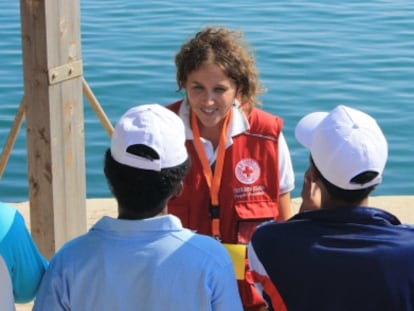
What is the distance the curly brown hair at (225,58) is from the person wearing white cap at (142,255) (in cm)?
108

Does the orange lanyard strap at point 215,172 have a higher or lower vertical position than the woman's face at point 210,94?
lower

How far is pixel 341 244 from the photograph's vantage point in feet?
9.09

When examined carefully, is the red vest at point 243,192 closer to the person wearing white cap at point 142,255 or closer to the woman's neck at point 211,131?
the woman's neck at point 211,131

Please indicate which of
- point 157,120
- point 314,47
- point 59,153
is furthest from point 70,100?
point 314,47

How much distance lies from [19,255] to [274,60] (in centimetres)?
940

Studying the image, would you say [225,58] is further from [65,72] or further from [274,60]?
[274,60]

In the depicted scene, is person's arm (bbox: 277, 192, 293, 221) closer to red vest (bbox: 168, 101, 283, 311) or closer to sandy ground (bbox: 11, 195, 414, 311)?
red vest (bbox: 168, 101, 283, 311)

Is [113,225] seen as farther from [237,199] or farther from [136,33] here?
[136,33]

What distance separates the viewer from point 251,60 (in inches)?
154

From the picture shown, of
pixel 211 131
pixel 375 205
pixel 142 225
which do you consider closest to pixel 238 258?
pixel 211 131

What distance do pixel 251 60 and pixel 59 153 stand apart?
98 centimetres

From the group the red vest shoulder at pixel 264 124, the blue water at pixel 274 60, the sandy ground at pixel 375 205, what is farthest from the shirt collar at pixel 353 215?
the blue water at pixel 274 60

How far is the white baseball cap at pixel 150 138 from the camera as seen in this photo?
273 cm

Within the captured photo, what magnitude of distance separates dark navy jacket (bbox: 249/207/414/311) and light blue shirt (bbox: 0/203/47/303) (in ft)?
2.10
